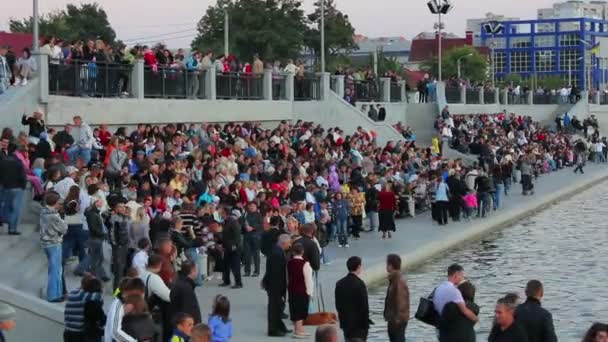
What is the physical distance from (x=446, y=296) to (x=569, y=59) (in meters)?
181

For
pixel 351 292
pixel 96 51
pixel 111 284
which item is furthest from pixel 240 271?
pixel 96 51

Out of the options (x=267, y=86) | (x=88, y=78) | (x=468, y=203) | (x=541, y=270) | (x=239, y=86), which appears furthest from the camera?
(x=267, y=86)

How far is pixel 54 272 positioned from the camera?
18172 millimetres

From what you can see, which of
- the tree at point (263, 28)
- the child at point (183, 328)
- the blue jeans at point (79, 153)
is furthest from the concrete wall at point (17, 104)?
the tree at point (263, 28)

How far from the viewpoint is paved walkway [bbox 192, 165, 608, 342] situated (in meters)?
19.0

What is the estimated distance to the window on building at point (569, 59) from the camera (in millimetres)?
187625

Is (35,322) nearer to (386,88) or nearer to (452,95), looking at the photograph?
(386,88)

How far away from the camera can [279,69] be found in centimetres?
4444

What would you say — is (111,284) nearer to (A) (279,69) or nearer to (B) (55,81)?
(B) (55,81)

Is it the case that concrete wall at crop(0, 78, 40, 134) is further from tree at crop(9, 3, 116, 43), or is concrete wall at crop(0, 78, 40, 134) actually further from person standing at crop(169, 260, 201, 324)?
tree at crop(9, 3, 116, 43)

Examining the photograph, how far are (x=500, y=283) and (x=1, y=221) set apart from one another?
978 centimetres

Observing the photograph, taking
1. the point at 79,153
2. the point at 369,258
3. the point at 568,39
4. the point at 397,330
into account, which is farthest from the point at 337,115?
the point at 568,39

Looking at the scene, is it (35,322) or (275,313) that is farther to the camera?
(275,313)

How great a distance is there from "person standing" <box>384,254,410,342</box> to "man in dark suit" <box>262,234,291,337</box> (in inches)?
104
